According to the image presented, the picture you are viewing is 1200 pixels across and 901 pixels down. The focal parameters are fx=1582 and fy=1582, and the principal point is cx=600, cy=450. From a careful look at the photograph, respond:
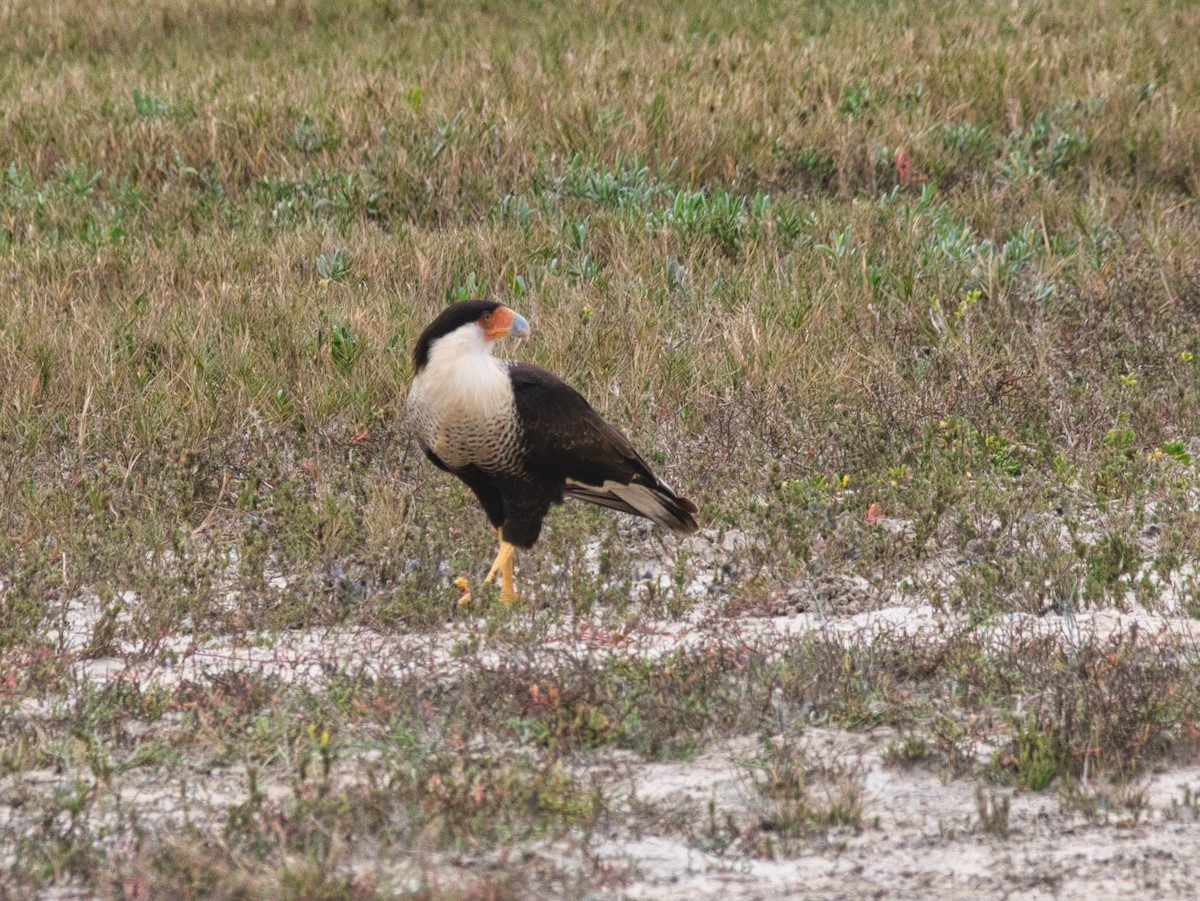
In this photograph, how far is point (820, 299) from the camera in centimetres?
764

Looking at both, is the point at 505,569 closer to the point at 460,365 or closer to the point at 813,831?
the point at 460,365

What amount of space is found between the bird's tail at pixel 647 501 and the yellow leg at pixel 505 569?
0.36 meters

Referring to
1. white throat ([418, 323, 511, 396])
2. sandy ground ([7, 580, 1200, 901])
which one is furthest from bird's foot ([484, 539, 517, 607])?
sandy ground ([7, 580, 1200, 901])

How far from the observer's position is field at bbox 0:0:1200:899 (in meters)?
3.57

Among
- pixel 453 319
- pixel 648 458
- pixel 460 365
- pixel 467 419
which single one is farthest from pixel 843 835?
pixel 648 458

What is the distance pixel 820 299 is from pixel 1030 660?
356cm

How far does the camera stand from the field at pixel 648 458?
11.7 ft

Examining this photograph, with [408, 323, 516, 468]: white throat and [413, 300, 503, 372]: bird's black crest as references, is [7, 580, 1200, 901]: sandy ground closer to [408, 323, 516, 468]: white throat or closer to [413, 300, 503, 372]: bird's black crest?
[408, 323, 516, 468]: white throat

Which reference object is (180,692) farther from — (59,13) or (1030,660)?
(59,13)

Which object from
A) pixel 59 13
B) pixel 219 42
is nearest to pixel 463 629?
pixel 219 42

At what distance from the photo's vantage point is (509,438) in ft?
16.5

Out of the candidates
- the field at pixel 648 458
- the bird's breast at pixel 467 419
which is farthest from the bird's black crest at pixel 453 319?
the field at pixel 648 458

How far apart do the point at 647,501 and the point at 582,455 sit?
0.39m

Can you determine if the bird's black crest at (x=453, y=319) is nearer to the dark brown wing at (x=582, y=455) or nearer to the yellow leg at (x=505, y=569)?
the dark brown wing at (x=582, y=455)
